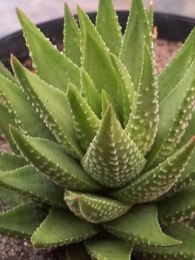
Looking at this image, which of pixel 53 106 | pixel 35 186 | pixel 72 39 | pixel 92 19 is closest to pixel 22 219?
pixel 35 186

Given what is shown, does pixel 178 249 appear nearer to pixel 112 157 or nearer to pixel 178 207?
pixel 178 207

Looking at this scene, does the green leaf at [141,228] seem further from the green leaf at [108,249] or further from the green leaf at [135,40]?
the green leaf at [135,40]

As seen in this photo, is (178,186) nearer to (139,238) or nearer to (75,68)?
(139,238)

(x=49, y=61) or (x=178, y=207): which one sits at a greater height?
(x=49, y=61)

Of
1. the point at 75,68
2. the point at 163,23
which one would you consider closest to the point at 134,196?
the point at 75,68

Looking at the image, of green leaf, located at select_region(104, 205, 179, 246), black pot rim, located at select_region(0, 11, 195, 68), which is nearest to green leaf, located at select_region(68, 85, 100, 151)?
green leaf, located at select_region(104, 205, 179, 246)
